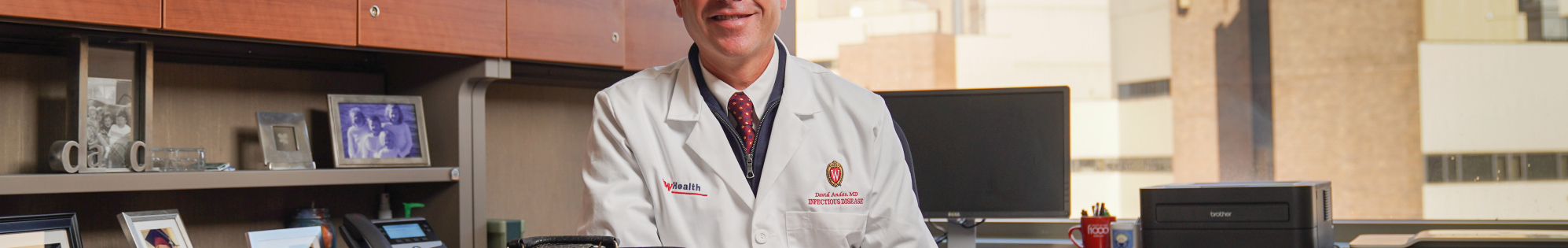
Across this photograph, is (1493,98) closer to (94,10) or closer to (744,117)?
(744,117)

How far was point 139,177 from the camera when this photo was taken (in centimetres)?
147

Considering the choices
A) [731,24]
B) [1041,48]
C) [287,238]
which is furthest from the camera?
[1041,48]

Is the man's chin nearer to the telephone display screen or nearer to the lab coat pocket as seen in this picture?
the lab coat pocket

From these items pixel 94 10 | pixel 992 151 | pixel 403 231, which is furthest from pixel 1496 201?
pixel 94 10

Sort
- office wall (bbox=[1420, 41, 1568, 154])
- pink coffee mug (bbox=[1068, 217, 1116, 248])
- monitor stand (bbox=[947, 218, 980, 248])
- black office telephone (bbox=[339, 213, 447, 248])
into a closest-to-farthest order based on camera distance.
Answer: black office telephone (bbox=[339, 213, 447, 248]) < pink coffee mug (bbox=[1068, 217, 1116, 248]) < monitor stand (bbox=[947, 218, 980, 248]) < office wall (bbox=[1420, 41, 1568, 154])

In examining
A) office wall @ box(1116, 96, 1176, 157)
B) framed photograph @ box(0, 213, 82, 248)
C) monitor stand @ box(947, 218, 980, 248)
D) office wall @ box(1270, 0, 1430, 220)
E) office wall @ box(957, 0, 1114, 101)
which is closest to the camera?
framed photograph @ box(0, 213, 82, 248)

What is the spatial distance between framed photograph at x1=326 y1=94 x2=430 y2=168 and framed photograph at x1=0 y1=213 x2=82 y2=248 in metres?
0.41

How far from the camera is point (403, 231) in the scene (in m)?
1.84

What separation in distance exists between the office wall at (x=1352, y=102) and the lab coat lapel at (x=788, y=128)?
148 centimetres

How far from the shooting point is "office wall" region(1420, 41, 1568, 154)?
7.28ft

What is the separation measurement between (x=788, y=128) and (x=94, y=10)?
1018 millimetres

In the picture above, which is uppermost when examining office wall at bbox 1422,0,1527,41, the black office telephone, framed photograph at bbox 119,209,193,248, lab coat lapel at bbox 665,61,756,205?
office wall at bbox 1422,0,1527,41

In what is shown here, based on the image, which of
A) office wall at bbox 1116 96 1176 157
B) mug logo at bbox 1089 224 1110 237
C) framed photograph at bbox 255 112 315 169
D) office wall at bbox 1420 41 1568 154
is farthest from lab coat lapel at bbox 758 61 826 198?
office wall at bbox 1420 41 1568 154

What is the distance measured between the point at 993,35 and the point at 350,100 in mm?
1722
